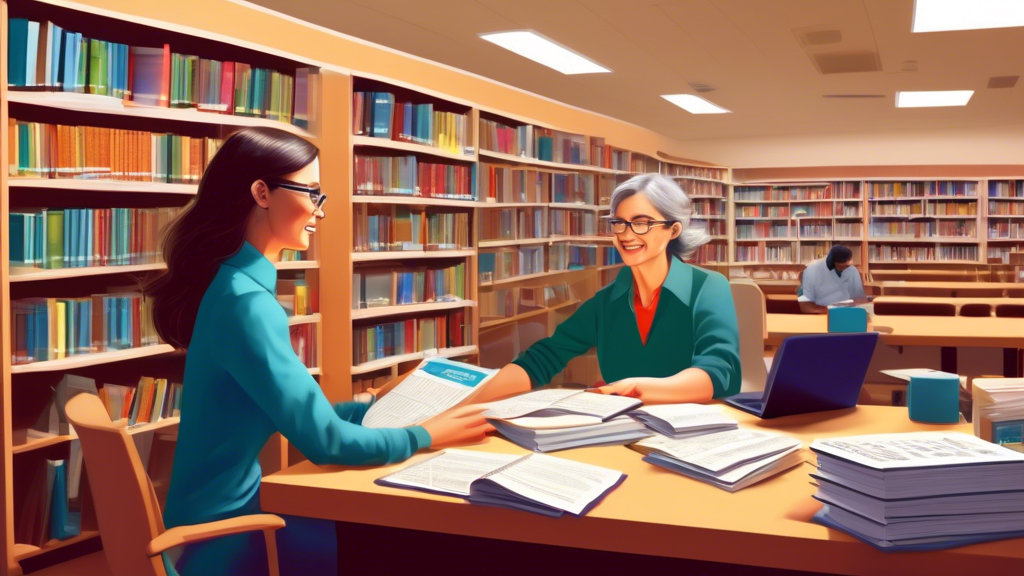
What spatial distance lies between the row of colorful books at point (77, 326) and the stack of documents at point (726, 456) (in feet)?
7.07

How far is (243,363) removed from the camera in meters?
1.53

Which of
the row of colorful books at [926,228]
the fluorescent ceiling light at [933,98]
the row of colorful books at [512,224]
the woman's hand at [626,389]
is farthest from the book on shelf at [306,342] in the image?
the row of colorful books at [926,228]

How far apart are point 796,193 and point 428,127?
950cm

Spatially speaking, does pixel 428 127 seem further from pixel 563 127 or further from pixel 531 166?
pixel 563 127

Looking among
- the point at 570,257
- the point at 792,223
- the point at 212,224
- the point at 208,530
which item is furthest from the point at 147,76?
the point at 792,223

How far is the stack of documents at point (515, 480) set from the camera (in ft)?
4.28

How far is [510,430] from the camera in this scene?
1.73m

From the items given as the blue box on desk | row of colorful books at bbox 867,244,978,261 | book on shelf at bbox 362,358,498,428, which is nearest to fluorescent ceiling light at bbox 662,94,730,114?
row of colorful books at bbox 867,244,978,261

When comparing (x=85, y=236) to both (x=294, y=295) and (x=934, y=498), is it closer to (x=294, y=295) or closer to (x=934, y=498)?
(x=294, y=295)

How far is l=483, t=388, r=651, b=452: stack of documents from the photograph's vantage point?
166cm

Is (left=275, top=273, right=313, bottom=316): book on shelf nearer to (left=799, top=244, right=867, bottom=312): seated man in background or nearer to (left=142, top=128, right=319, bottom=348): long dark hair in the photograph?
(left=142, top=128, right=319, bottom=348): long dark hair

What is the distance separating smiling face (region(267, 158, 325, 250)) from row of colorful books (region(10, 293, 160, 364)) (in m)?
1.47

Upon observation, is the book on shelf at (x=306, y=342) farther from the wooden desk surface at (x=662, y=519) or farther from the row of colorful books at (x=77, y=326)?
the wooden desk surface at (x=662, y=519)

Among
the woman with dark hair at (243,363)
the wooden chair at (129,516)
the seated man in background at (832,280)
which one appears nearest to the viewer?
the wooden chair at (129,516)
